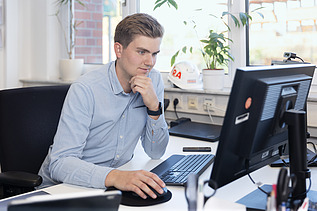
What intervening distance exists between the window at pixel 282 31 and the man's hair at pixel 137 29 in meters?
0.96

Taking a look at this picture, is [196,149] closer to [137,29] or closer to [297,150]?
[137,29]

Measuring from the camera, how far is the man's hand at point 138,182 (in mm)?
1140

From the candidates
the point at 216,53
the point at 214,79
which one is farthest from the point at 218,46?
the point at 214,79

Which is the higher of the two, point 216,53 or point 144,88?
point 216,53

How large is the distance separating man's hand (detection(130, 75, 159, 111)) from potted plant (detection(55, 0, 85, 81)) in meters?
1.60

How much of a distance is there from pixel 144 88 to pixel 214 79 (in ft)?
2.65

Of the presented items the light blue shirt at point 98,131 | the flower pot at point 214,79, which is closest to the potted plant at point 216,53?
the flower pot at point 214,79

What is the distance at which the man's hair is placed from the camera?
1.50 m

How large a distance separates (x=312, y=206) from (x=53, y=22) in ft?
8.81

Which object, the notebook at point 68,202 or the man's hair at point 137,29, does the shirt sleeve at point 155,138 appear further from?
the notebook at point 68,202

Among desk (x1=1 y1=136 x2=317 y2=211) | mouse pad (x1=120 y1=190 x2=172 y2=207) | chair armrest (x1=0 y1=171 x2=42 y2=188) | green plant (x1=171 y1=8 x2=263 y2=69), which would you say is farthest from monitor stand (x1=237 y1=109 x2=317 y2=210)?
green plant (x1=171 y1=8 x2=263 y2=69)

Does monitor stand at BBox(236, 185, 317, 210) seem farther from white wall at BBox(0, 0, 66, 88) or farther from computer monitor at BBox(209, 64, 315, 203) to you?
white wall at BBox(0, 0, 66, 88)

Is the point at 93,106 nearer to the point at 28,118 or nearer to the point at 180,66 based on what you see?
the point at 28,118

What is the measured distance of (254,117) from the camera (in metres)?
0.95
